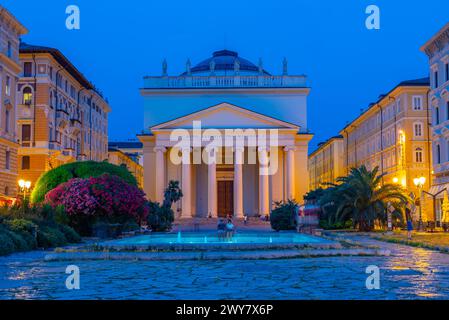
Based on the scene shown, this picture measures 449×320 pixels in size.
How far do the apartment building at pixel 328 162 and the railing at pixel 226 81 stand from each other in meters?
21.4

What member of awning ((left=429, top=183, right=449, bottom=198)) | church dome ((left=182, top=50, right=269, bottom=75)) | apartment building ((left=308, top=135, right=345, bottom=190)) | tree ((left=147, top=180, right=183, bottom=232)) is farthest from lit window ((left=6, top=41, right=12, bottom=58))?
apartment building ((left=308, top=135, right=345, bottom=190))

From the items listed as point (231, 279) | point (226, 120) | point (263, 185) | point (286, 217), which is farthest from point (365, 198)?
point (226, 120)

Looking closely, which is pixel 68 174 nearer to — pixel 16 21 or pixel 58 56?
pixel 16 21

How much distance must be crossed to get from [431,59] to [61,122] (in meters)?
31.4

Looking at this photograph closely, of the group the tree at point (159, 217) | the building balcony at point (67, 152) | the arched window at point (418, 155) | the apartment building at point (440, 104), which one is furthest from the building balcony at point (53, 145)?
the arched window at point (418, 155)

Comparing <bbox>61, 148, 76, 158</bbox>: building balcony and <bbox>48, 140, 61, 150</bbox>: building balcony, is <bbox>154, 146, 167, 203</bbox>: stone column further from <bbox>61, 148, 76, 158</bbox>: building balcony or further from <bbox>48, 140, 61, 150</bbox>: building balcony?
<bbox>48, 140, 61, 150</bbox>: building balcony

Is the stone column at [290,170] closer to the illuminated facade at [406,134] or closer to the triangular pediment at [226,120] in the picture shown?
the triangular pediment at [226,120]

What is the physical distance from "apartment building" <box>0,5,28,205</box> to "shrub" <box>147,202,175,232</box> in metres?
10.1

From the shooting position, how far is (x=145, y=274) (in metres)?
11.4

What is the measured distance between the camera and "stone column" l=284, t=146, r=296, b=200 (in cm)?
5622

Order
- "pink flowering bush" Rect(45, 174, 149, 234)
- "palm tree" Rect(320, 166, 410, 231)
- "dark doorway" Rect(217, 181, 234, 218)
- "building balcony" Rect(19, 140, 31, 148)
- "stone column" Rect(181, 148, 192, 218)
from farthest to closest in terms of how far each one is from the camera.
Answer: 1. "dark doorway" Rect(217, 181, 234, 218)
2. "stone column" Rect(181, 148, 192, 218)
3. "building balcony" Rect(19, 140, 31, 148)
4. "palm tree" Rect(320, 166, 410, 231)
5. "pink flowering bush" Rect(45, 174, 149, 234)

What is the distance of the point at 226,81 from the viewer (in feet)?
207
